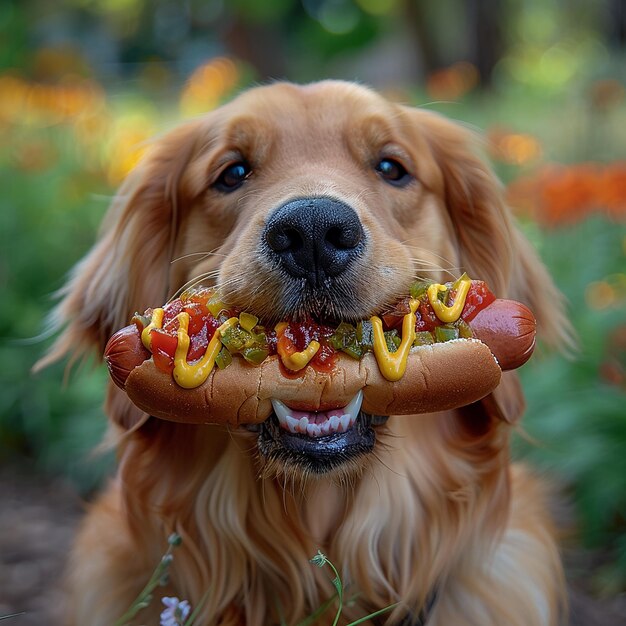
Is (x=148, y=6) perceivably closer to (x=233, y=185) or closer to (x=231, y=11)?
(x=231, y=11)

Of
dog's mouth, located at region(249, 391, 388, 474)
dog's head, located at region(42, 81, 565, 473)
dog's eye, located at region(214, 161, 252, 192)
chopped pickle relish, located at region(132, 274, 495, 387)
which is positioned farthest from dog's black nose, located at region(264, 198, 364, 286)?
dog's eye, located at region(214, 161, 252, 192)

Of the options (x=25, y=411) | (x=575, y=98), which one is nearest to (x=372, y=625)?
(x=25, y=411)

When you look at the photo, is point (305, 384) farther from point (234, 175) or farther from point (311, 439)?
point (234, 175)

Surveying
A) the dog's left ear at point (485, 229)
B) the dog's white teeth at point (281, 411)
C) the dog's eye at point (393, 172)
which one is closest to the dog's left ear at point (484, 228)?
the dog's left ear at point (485, 229)

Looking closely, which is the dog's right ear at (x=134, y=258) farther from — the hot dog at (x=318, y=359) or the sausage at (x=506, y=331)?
the sausage at (x=506, y=331)

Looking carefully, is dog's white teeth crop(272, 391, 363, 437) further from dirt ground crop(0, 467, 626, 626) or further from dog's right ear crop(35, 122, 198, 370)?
dirt ground crop(0, 467, 626, 626)

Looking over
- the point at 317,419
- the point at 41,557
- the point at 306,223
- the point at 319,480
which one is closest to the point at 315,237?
the point at 306,223
